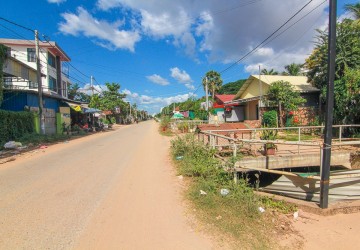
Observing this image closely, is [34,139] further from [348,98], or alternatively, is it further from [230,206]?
Result: [348,98]

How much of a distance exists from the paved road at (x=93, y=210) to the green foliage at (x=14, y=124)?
8068mm

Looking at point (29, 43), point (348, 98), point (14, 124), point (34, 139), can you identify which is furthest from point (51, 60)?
point (348, 98)

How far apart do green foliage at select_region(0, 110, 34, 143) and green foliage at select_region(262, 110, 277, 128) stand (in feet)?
60.6

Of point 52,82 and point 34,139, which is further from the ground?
point 52,82

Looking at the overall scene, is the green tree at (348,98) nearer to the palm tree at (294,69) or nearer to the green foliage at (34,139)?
the green foliage at (34,139)

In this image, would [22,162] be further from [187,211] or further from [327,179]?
[327,179]

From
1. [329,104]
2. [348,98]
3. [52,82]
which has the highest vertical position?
[52,82]

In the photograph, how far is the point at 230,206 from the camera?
489 centimetres

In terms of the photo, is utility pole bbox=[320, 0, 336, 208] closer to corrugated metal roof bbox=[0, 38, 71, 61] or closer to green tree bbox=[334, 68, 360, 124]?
green tree bbox=[334, 68, 360, 124]

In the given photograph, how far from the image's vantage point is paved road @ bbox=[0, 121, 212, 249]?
3658 mm

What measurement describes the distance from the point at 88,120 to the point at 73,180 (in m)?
29.4

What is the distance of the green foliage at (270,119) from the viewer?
20.5 metres

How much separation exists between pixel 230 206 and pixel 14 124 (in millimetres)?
16178

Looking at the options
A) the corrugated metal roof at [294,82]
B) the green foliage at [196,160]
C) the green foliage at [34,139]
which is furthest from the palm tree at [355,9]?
the green foliage at [34,139]
